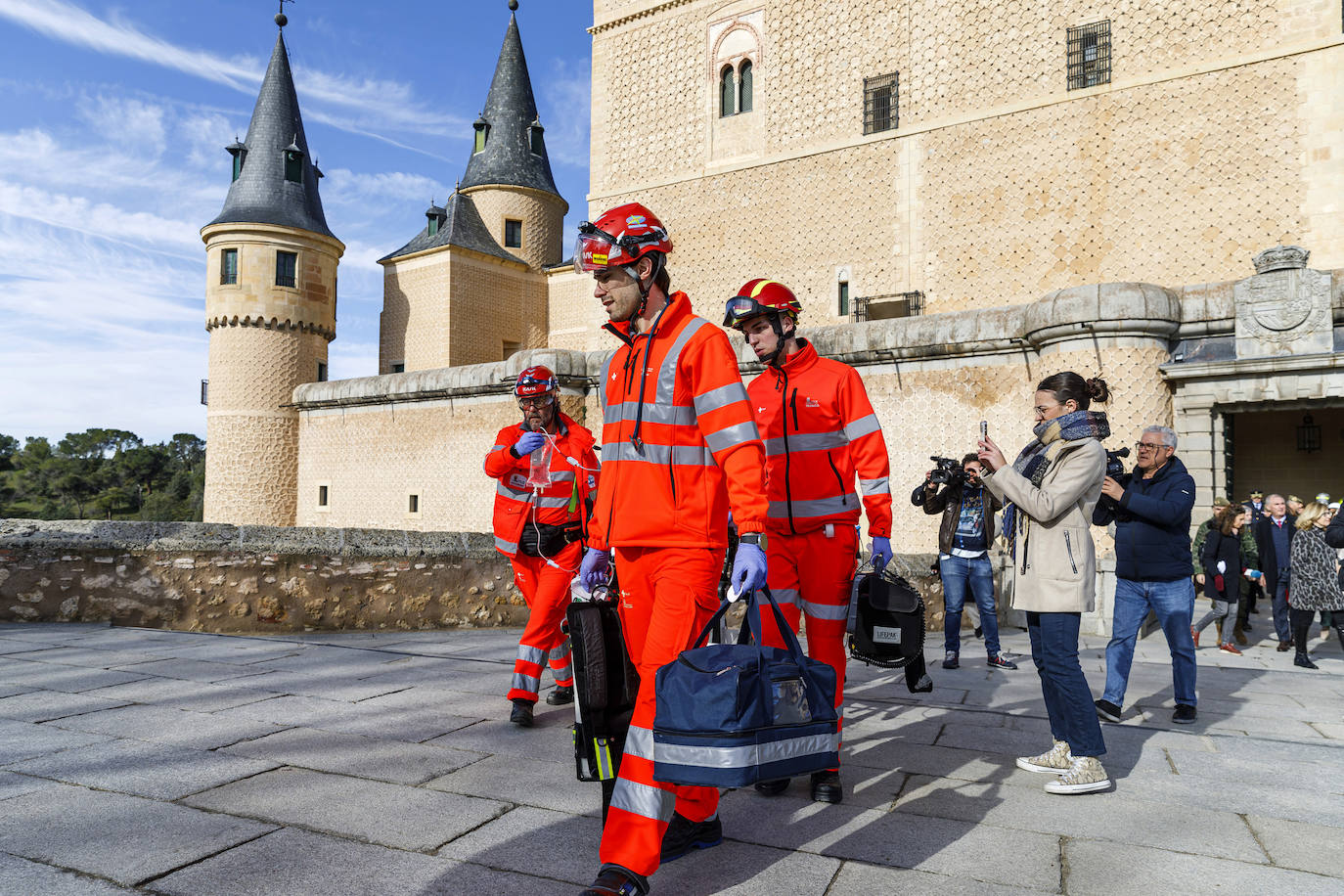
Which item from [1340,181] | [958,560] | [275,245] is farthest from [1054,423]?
[275,245]

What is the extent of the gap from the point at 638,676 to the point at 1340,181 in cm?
1974

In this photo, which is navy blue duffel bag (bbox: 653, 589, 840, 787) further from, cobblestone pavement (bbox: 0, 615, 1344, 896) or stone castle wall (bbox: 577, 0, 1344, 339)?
stone castle wall (bbox: 577, 0, 1344, 339)

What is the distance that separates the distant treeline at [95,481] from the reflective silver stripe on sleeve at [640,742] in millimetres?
68704

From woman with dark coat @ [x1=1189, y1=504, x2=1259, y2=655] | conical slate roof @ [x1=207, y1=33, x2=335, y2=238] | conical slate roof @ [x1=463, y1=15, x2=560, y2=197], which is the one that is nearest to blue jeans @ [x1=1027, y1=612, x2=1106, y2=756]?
woman with dark coat @ [x1=1189, y1=504, x2=1259, y2=655]

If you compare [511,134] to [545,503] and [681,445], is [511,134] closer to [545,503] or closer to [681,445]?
[545,503]

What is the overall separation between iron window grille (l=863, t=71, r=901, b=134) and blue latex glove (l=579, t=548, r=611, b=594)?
2082 centimetres

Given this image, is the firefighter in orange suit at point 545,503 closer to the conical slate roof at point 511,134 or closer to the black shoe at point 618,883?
the black shoe at point 618,883

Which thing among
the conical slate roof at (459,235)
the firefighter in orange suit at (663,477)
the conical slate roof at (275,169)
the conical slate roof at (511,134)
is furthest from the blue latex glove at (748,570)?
the conical slate roof at (511,134)

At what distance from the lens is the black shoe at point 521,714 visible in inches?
185

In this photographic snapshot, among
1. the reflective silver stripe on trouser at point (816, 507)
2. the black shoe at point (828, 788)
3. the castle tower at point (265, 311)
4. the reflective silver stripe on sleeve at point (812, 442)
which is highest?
the castle tower at point (265, 311)

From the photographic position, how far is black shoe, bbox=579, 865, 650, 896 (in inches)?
98.1

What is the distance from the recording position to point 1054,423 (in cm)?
415

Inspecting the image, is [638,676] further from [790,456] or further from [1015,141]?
[1015,141]

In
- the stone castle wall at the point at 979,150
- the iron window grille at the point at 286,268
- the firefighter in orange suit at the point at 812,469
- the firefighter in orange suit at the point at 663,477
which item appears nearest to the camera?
the firefighter in orange suit at the point at 663,477
